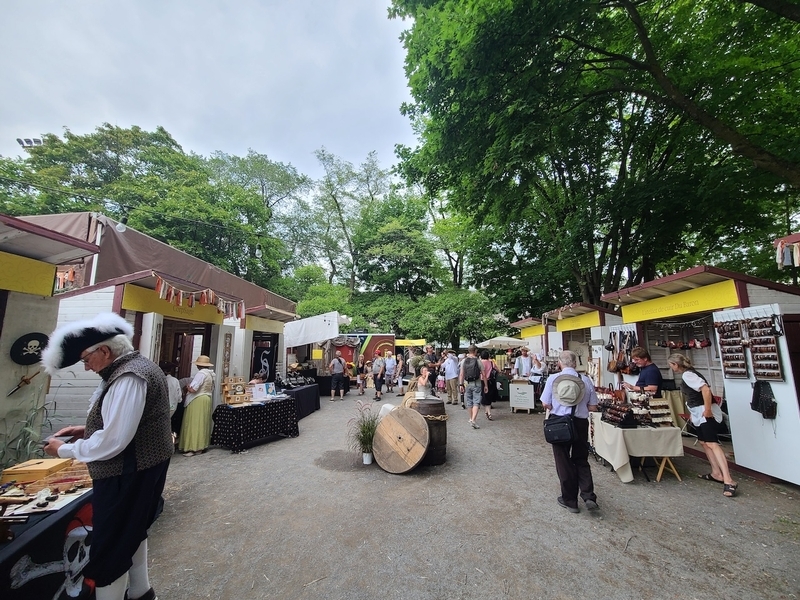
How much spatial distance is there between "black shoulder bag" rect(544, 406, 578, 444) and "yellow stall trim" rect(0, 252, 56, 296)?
5.76 metres

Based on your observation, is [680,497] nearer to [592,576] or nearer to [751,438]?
[751,438]

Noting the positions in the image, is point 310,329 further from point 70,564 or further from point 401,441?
point 70,564

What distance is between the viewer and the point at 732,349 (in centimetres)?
505

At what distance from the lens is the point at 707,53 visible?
23.7ft

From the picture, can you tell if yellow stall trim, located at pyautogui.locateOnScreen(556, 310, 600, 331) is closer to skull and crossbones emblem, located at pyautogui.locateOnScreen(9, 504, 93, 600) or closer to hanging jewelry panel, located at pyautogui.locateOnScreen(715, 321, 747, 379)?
hanging jewelry panel, located at pyautogui.locateOnScreen(715, 321, 747, 379)

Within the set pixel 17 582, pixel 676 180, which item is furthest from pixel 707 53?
pixel 17 582

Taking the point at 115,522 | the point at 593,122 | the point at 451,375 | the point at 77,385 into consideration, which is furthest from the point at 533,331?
the point at 115,522

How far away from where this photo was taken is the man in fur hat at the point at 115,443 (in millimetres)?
1779

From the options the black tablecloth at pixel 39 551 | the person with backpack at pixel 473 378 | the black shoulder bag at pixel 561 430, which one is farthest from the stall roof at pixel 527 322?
the black tablecloth at pixel 39 551

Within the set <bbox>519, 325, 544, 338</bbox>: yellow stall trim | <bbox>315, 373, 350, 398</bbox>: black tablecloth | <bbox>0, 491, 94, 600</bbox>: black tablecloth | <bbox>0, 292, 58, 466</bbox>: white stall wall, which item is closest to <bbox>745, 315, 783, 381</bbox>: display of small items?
<bbox>0, 491, 94, 600</bbox>: black tablecloth

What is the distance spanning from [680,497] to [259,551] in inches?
183

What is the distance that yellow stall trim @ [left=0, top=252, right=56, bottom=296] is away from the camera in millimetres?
3467

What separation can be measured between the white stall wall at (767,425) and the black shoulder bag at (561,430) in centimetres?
302

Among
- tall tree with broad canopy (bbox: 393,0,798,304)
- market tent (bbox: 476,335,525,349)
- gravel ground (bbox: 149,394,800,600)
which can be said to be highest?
tall tree with broad canopy (bbox: 393,0,798,304)
